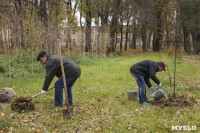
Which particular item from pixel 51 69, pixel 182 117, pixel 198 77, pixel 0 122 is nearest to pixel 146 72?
pixel 182 117

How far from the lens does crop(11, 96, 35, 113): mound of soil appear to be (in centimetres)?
533

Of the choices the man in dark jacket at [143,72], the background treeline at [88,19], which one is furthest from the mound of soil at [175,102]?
the background treeline at [88,19]

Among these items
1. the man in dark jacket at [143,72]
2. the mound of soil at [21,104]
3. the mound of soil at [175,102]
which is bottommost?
the mound of soil at [175,102]

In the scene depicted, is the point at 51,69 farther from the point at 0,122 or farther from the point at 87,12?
the point at 87,12

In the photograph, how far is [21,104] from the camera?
17.5 feet

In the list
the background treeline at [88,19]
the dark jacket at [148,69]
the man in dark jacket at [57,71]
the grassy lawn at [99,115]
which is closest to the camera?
the grassy lawn at [99,115]

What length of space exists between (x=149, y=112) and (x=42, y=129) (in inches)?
116

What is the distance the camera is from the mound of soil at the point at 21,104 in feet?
17.5

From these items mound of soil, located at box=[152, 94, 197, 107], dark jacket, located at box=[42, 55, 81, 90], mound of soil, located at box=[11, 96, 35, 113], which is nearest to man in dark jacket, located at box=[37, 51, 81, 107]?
dark jacket, located at box=[42, 55, 81, 90]

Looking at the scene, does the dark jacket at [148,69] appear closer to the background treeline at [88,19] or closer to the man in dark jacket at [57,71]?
the man in dark jacket at [57,71]

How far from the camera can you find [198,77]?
1080 cm

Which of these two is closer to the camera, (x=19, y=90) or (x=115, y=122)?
(x=115, y=122)

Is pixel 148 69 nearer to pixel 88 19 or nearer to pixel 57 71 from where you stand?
pixel 57 71

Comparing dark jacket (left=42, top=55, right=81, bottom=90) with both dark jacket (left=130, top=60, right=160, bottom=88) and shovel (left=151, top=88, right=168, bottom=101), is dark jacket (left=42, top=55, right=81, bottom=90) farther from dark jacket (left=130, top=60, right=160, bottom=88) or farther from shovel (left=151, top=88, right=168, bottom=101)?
shovel (left=151, top=88, right=168, bottom=101)
